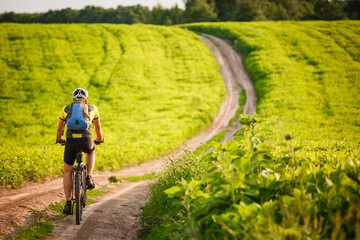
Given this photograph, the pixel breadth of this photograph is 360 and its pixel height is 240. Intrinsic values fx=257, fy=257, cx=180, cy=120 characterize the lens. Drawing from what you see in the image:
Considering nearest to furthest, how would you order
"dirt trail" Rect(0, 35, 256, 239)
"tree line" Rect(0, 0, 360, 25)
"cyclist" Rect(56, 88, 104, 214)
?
"dirt trail" Rect(0, 35, 256, 239)
"cyclist" Rect(56, 88, 104, 214)
"tree line" Rect(0, 0, 360, 25)

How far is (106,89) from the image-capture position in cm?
2886

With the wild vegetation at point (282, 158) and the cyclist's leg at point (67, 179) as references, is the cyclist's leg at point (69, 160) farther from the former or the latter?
the wild vegetation at point (282, 158)

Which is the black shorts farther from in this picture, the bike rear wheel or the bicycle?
the bike rear wheel

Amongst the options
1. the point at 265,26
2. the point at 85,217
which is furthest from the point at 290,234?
the point at 265,26

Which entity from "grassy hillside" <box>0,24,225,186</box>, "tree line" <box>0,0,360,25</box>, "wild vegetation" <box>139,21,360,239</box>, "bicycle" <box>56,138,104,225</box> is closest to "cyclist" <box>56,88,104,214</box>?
"bicycle" <box>56,138,104,225</box>

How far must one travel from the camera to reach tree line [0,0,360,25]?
6378 centimetres

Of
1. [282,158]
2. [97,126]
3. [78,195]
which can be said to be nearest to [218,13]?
[97,126]

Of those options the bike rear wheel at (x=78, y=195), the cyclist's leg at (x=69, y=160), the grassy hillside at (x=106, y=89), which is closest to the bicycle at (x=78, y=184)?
the bike rear wheel at (x=78, y=195)

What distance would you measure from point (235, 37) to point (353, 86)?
2288 cm

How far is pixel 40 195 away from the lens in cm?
801

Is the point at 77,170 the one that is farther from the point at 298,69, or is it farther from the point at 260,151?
the point at 298,69

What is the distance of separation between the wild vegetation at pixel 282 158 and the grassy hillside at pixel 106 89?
18.1 ft

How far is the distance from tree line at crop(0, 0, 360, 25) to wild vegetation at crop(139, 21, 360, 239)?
56.3ft

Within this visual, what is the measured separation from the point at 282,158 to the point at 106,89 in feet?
88.6
